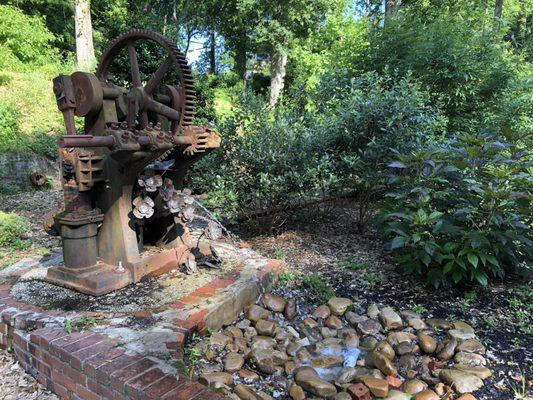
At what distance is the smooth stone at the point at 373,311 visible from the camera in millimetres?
3172

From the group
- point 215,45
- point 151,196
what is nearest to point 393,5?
point 151,196

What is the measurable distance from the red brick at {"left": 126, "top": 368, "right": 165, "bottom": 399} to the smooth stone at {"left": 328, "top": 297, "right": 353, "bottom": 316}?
1.59 meters

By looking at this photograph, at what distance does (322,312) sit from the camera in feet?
10.4

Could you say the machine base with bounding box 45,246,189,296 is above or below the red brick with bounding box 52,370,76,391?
above

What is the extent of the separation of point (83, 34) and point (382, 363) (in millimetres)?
12594

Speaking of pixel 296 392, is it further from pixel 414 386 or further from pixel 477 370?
pixel 477 370

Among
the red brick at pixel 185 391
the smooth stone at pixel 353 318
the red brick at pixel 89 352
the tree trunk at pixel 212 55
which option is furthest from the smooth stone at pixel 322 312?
the tree trunk at pixel 212 55

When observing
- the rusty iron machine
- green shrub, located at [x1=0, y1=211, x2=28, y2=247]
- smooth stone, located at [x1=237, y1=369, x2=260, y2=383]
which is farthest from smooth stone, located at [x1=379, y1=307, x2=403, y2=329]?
green shrub, located at [x1=0, y1=211, x2=28, y2=247]

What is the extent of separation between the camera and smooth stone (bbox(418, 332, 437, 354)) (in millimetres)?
2725

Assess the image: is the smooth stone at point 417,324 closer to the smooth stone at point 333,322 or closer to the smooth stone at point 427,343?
the smooth stone at point 427,343

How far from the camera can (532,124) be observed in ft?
24.8

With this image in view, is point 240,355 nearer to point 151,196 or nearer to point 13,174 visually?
point 151,196

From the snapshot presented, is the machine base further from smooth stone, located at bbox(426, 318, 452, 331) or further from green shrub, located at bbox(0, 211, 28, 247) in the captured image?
smooth stone, located at bbox(426, 318, 452, 331)

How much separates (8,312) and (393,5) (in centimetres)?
1203
